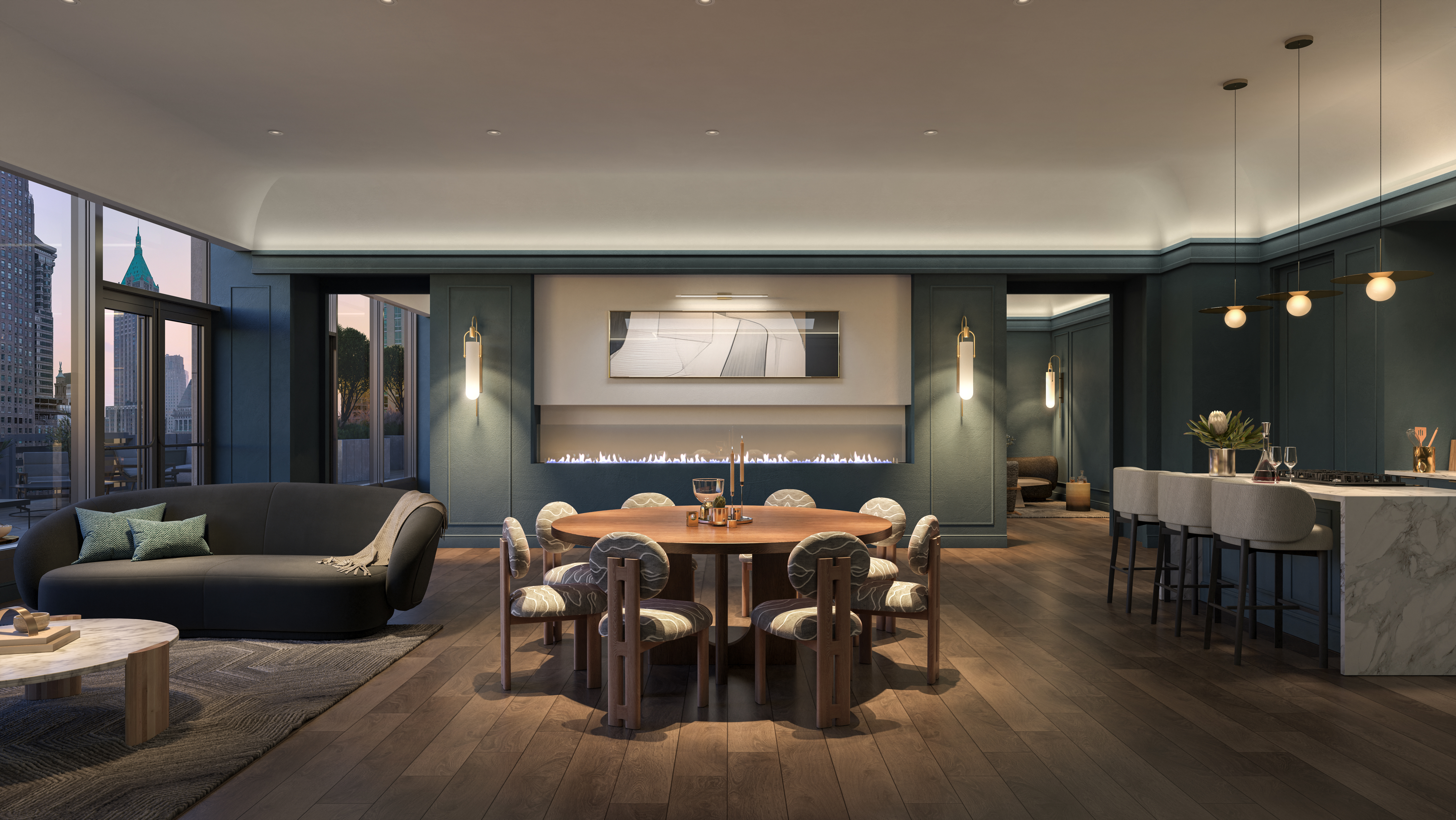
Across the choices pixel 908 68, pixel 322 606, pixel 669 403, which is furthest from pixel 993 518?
pixel 322 606

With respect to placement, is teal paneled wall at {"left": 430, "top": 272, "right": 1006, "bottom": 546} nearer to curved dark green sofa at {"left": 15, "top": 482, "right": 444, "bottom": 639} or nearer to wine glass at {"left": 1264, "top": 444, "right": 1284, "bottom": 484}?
curved dark green sofa at {"left": 15, "top": 482, "right": 444, "bottom": 639}

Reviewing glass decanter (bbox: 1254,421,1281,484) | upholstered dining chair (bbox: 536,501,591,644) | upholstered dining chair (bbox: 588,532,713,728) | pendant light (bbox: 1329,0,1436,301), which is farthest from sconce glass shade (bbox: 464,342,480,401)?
pendant light (bbox: 1329,0,1436,301)

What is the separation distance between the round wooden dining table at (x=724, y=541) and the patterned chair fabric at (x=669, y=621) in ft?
0.72

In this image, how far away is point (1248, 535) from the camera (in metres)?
4.14

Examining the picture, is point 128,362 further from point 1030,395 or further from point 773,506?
point 1030,395

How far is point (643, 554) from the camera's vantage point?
3.25 metres

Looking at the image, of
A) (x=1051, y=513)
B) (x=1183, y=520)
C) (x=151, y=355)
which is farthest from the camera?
(x=1051, y=513)

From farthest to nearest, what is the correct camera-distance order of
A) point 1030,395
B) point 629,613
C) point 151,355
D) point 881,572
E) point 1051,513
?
point 1030,395
point 1051,513
point 151,355
point 881,572
point 629,613

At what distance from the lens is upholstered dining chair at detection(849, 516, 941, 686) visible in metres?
3.71

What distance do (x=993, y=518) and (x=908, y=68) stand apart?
175 inches

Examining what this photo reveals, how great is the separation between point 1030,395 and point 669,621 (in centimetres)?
1073

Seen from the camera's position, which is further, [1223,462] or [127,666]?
[1223,462]

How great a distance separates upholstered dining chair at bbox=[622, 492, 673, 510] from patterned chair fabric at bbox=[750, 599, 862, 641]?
4.44 feet

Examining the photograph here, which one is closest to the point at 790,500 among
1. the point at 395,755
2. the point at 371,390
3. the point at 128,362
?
the point at 395,755
